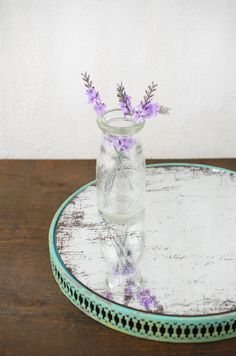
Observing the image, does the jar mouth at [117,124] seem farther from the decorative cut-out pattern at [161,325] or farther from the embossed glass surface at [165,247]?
the decorative cut-out pattern at [161,325]

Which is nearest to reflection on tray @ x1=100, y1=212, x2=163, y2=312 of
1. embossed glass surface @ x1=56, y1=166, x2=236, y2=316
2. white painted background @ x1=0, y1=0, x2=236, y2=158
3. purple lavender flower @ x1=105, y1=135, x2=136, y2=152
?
embossed glass surface @ x1=56, y1=166, x2=236, y2=316

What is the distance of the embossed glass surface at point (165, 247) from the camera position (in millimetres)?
1095

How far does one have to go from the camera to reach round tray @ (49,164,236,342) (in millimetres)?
1058

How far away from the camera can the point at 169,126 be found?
1682mm

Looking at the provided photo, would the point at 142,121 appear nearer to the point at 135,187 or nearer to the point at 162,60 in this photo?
the point at 135,187

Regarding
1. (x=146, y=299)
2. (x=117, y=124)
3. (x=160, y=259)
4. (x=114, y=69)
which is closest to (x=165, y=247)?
(x=160, y=259)

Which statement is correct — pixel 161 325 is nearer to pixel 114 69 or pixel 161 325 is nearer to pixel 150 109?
pixel 150 109

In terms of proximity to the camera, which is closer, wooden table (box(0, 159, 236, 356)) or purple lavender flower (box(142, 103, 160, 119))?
wooden table (box(0, 159, 236, 356))

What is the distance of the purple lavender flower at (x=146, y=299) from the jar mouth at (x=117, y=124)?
0.31m

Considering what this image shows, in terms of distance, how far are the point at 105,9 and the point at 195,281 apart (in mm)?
748

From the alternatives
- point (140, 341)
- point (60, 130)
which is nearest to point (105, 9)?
point (60, 130)

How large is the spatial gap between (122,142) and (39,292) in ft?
1.10

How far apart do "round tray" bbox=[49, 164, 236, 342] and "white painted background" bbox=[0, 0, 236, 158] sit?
0.81 feet

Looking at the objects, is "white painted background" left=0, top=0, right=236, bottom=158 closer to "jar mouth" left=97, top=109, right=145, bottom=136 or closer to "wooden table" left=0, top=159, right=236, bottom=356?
"wooden table" left=0, top=159, right=236, bottom=356
